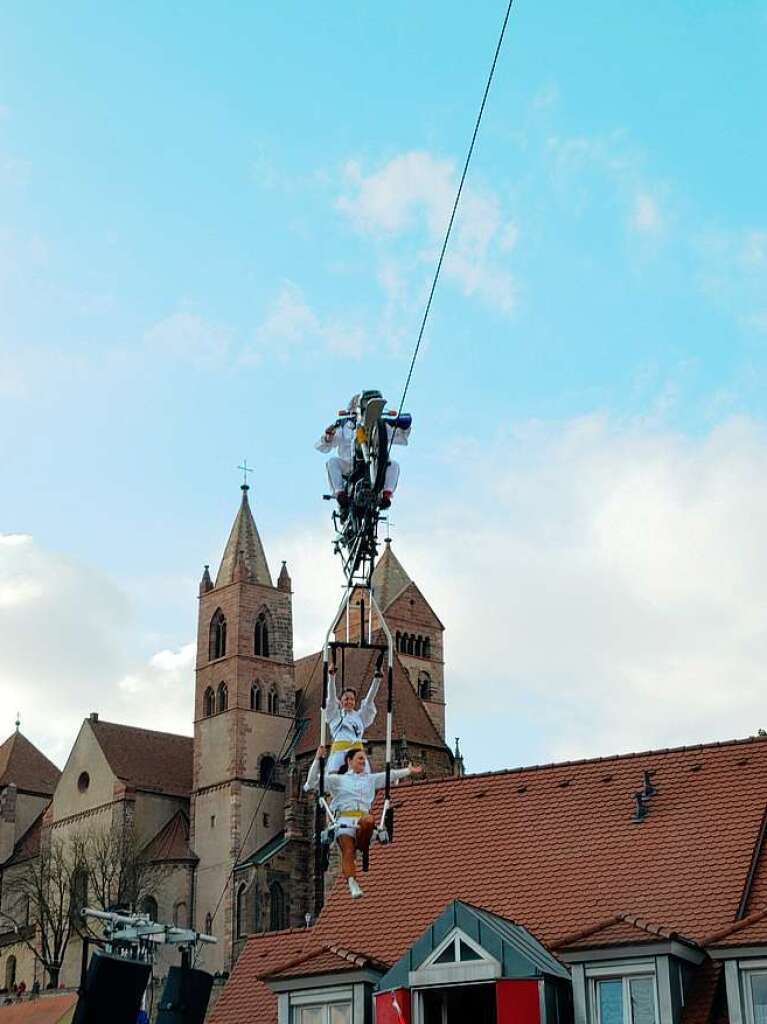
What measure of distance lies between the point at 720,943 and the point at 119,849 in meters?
70.1

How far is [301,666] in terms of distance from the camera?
359ft

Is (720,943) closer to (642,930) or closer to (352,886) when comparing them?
(642,930)

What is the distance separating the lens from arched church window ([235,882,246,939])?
87.6m

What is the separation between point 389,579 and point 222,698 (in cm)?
2695

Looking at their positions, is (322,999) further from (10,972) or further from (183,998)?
(10,972)

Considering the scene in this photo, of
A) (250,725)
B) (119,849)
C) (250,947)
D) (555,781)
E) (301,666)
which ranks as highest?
(301,666)

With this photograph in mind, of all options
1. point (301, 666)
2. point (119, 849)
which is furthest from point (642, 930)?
point (301, 666)

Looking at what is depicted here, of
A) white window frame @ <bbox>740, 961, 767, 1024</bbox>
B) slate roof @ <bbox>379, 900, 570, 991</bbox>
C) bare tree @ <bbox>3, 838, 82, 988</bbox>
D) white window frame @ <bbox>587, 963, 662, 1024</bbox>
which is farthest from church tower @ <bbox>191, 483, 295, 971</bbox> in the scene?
white window frame @ <bbox>740, 961, 767, 1024</bbox>

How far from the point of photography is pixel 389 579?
402 feet

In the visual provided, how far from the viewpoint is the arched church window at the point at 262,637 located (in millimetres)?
98812

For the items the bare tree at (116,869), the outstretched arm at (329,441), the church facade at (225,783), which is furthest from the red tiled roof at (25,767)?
the outstretched arm at (329,441)

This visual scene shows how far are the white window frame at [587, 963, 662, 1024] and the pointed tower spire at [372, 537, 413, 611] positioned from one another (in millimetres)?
91852

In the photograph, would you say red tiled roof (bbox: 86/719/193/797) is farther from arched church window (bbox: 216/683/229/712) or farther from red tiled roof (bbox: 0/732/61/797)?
red tiled roof (bbox: 0/732/61/797)

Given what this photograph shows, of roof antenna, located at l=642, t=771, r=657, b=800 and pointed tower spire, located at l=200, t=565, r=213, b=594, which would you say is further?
pointed tower spire, located at l=200, t=565, r=213, b=594
